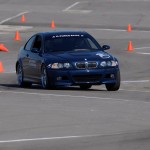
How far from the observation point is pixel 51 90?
20.2m

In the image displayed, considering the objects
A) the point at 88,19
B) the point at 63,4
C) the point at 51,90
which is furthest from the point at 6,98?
Result: the point at 63,4

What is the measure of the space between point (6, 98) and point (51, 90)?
214cm

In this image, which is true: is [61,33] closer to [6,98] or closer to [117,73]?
[117,73]

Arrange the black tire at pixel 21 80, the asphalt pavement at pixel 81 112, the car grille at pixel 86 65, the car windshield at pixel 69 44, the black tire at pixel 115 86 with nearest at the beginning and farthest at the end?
the asphalt pavement at pixel 81 112
the car grille at pixel 86 65
the black tire at pixel 115 86
the car windshield at pixel 69 44
the black tire at pixel 21 80

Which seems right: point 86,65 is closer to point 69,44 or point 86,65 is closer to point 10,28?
point 69,44

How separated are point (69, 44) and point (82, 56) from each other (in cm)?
106

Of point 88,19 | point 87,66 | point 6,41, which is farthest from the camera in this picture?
point 88,19

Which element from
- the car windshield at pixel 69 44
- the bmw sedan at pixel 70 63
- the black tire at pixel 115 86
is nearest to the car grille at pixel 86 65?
the bmw sedan at pixel 70 63

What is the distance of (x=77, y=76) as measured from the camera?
20.0 m

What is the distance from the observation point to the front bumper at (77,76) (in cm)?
1995

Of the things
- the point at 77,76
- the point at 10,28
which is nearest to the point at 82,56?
the point at 77,76

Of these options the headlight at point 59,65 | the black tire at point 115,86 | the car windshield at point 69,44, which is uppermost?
the car windshield at point 69,44

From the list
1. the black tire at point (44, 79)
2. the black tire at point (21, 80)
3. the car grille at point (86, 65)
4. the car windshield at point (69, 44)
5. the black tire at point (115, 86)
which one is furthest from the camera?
the black tire at point (21, 80)

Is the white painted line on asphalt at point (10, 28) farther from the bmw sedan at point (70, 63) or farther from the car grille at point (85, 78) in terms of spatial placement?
the car grille at point (85, 78)
